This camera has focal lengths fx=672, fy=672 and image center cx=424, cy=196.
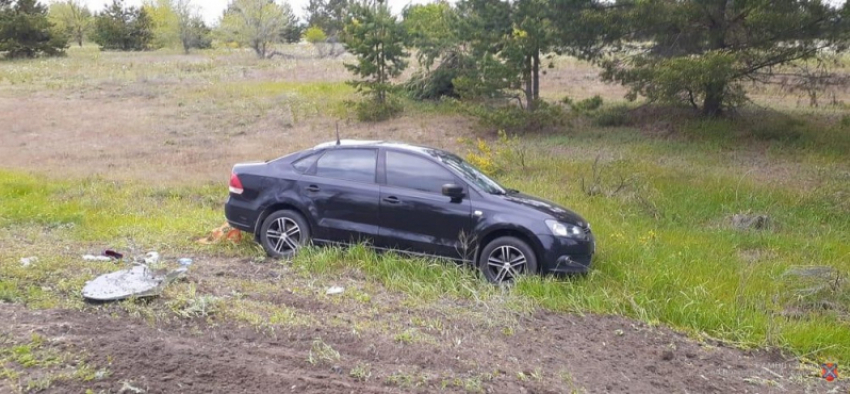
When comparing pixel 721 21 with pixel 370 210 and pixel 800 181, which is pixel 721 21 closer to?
pixel 800 181

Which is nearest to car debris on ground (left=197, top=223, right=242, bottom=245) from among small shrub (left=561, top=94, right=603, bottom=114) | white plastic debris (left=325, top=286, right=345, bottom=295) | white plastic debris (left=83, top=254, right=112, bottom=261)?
white plastic debris (left=83, top=254, right=112, bottom=261)

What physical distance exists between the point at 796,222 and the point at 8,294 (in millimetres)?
10219

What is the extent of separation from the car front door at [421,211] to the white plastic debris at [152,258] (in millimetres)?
2326

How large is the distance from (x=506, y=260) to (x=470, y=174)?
120 cm

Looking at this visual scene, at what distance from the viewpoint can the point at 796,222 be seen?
10.2 meters

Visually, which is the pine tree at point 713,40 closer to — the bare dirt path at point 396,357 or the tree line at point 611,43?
the tree line at point 611,43

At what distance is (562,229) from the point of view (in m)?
6.92

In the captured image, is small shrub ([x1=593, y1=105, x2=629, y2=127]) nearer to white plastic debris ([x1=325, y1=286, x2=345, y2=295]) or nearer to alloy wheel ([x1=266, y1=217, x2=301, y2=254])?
alloy wheel ([x1=266, y1=217, x2=301, y2=254])

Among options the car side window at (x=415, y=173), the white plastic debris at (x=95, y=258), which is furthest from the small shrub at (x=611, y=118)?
the white plastic debris at (x=95, y=258)

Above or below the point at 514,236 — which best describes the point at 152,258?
A: below

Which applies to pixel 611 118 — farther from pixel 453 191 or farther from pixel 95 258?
pixel 95 258

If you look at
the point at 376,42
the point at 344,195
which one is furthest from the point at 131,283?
the point at 376,42

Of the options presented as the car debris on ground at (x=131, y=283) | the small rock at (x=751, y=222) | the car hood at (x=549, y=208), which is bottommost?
the small rock at (x=751, y=222)

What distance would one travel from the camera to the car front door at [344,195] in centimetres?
746
